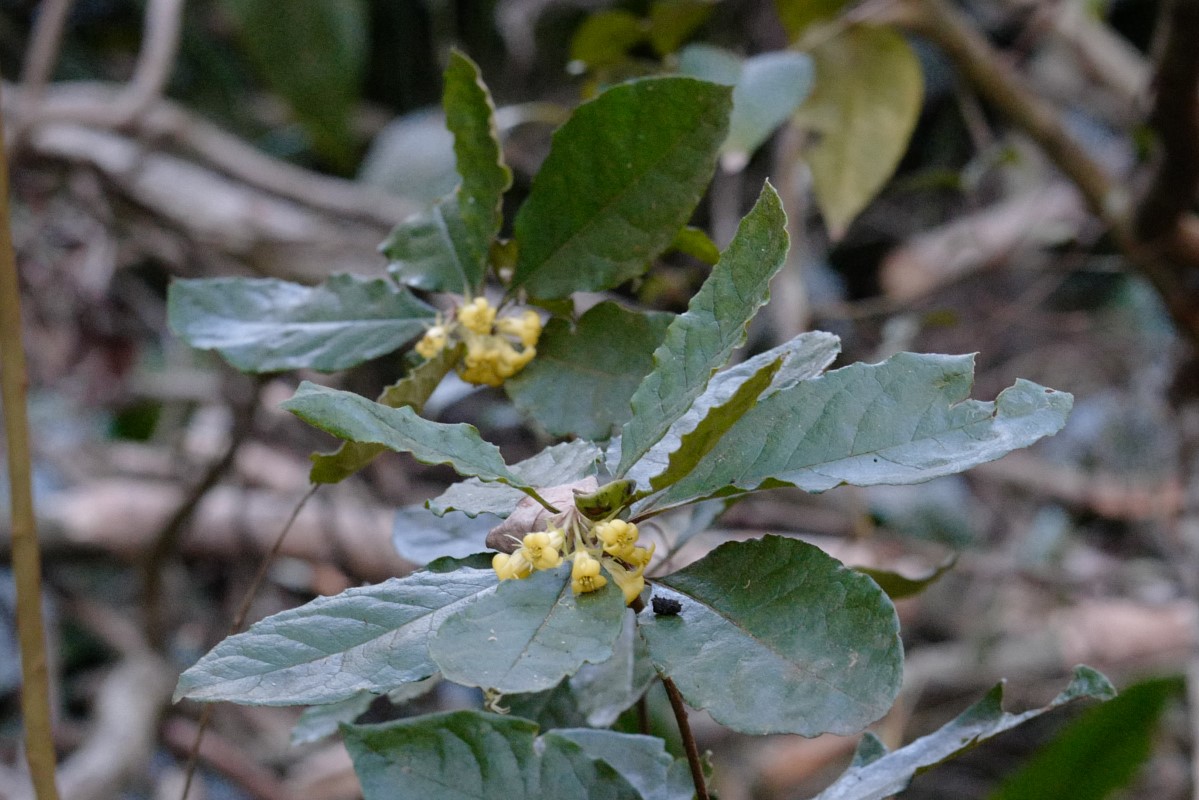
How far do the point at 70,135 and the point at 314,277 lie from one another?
625 mm

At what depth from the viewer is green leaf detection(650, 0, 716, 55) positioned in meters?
0.87

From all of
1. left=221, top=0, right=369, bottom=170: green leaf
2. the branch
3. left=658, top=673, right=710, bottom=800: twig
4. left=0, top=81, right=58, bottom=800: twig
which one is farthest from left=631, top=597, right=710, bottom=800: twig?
left=221, top=0, right=369, bottom=170: green leaf

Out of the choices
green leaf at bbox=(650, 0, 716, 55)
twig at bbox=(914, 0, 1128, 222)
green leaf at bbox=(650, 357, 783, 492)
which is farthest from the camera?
twig at bbox=(914, 0, 1128, 222)

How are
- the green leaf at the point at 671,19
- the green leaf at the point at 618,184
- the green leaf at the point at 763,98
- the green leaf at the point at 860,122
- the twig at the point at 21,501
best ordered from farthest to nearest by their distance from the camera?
the green leaf at the point at 860,122 → the green leaf at the point at 671,19 → the green leaf at the point at 763,98 → the twig at the point at 21,501 → the green leaf at the point at 618,184

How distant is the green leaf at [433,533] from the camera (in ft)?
1.54

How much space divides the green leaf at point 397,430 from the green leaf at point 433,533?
0.15 meters

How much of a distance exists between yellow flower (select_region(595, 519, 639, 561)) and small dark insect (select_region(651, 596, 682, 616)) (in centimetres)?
2

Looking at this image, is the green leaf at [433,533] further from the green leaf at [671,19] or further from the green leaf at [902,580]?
the green leaf at [671,19]

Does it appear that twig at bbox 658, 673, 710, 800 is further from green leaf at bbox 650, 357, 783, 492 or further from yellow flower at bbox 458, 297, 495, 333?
yellow flower at bbox 458, 297, 495, 333

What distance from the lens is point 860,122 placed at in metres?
1.00

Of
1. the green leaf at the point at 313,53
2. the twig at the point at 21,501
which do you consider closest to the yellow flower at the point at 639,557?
the twig at the point at 21,501

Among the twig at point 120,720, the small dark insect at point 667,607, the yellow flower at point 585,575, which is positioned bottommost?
the twig at point 120,720

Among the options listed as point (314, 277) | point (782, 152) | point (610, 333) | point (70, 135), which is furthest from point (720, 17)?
point (610, 333)

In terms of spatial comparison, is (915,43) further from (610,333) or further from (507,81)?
(610,333)
